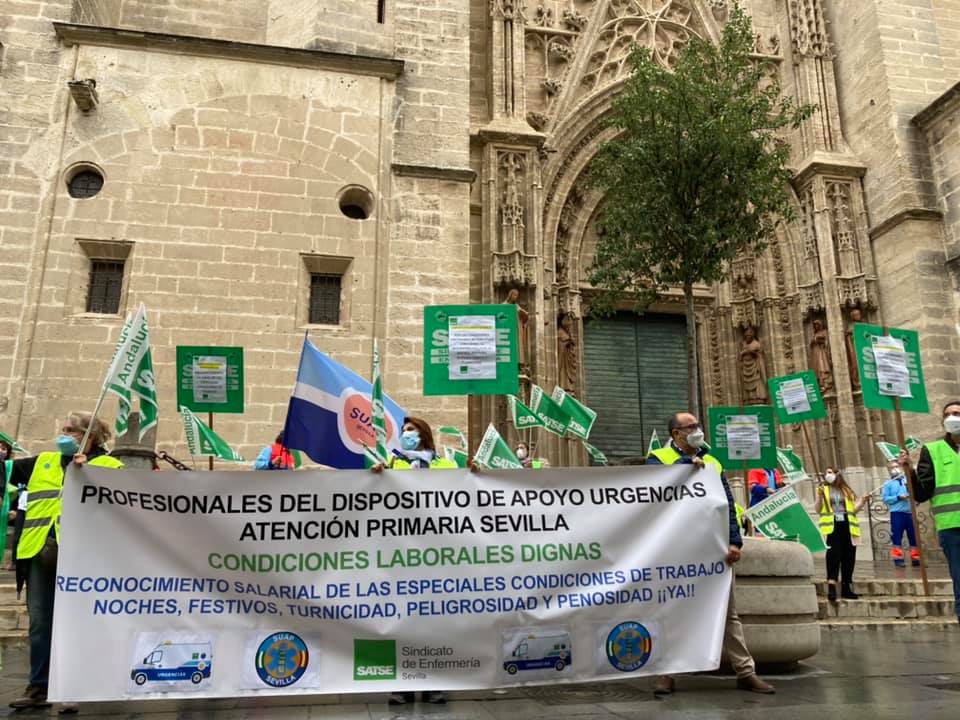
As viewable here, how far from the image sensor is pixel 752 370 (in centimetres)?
1666

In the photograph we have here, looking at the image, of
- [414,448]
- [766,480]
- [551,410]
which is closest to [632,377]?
[766,480]

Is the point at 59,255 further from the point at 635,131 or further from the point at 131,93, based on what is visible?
the point at 635,131

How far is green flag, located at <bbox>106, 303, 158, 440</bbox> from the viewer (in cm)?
456

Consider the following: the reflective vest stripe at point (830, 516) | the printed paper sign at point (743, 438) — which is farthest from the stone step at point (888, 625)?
the printed paper sign at point (743, 438)

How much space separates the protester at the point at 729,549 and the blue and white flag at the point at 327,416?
2.03m

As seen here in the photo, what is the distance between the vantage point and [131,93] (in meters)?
10.7

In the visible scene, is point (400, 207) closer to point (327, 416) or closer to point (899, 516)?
point (327, 416)

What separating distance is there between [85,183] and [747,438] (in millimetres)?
9866

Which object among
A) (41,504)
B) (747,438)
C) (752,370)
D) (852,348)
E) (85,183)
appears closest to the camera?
(41,504)

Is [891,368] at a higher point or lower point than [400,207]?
lower

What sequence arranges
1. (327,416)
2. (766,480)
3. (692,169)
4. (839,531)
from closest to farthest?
(327,416), (839,531), (692,169), (766,480)

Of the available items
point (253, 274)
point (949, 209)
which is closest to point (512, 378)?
point (253, 274)

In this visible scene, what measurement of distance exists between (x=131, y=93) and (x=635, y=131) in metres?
7.79

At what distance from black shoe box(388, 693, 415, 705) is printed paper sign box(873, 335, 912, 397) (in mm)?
6837
